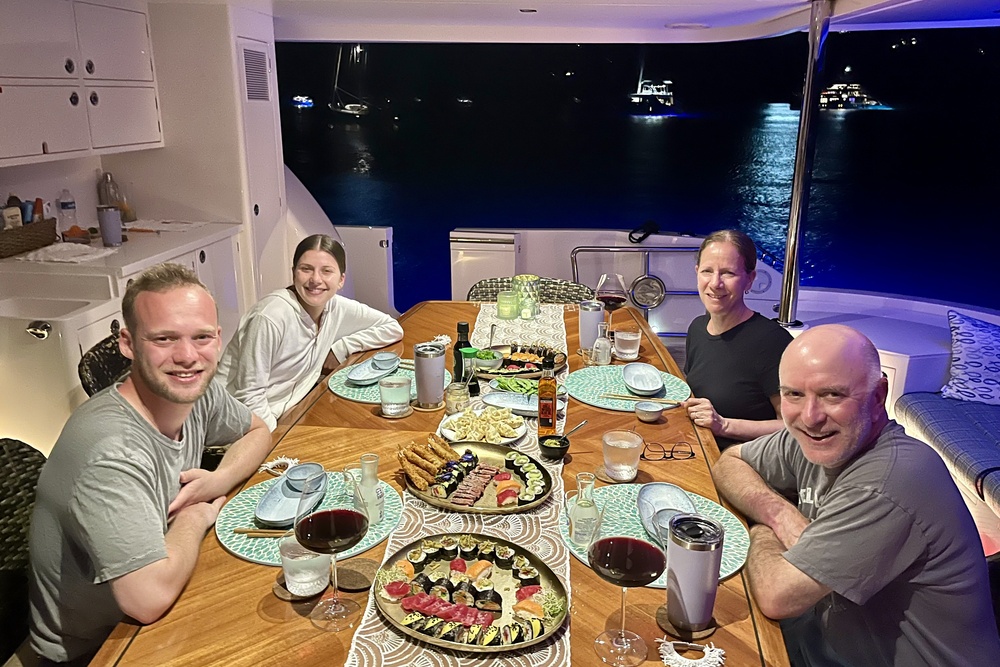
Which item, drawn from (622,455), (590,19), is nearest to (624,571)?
(622,455)

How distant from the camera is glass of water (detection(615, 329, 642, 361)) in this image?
248 centimetres

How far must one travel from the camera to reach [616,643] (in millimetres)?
1106

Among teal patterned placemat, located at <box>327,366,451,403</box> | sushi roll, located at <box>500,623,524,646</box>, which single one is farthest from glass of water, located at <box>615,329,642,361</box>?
sushi roll, located at <box>500,623,524,646</box>

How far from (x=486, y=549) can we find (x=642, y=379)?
42.2 inches

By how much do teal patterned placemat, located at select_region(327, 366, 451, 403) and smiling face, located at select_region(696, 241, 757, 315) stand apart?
918 millimetres

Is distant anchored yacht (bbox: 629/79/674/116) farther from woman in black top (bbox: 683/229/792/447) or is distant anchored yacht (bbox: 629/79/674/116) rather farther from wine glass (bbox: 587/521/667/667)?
wine glass (bbox: 587/521/667/667)

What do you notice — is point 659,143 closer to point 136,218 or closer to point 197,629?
point 136,218

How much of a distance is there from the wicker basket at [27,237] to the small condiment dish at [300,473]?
2851 millimetres

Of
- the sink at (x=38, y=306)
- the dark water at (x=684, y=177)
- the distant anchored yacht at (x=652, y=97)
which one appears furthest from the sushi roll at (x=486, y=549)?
the distant anchored yacht at (x=652, y=97)

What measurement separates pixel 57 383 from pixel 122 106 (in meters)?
1.81

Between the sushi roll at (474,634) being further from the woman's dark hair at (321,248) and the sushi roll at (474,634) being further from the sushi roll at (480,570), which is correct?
the woman's dark hair at (321,248)

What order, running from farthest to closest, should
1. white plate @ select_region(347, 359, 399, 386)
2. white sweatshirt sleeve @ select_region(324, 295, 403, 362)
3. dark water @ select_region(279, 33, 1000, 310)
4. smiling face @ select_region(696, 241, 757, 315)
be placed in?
1. dark water @ select_region(279, 33, 1000, 310)
2. white sweatshirt sleeve @ select_region(324, 295, 403, 362)
3. smiling face @ select_region(696, 241, 757, 315)
4. white plate @ select_region(347, 359, 399, 386)

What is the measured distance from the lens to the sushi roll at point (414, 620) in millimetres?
1113

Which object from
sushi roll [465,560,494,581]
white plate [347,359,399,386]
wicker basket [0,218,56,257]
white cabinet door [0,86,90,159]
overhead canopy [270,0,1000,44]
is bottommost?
sushi roll [465,560,494,581]
